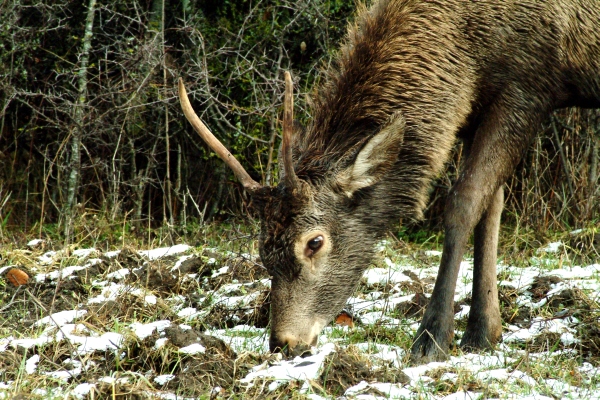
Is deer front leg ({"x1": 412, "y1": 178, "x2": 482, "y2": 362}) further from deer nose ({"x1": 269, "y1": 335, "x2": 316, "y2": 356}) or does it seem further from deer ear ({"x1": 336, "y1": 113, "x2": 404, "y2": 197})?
deer nose ({"x1": 269, "y1": 335, "x2": 316, "y2": 356})

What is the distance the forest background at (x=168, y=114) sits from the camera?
27.2 ft

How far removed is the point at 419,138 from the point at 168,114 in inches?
190

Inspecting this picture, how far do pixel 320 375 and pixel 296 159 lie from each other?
62.7 inches

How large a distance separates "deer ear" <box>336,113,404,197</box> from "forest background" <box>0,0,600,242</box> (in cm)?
324

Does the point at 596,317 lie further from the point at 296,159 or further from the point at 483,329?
the point at 296,159

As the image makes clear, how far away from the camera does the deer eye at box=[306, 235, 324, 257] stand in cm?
468

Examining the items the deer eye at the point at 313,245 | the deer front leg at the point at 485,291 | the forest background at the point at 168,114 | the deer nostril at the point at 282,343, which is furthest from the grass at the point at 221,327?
the forest background at the point at 168,114

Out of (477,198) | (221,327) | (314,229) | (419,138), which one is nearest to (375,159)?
(419,138)

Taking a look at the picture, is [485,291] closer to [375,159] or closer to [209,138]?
[375,159]

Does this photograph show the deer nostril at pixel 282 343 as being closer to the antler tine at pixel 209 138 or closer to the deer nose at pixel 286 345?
the deer nose at pixel 286 345

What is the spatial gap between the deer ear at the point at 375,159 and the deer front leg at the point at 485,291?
90 cm

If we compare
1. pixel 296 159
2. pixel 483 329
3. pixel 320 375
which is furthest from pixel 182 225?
pixel 320 375

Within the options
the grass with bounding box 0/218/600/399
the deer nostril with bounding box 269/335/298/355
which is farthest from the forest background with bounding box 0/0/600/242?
the deer nostril with bounding box 269/335/298/355

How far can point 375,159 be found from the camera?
4.76 meters
